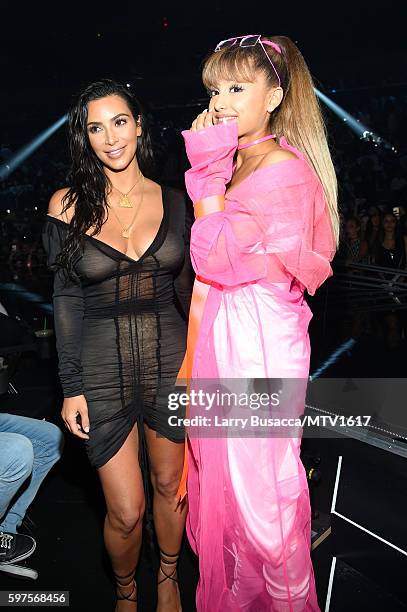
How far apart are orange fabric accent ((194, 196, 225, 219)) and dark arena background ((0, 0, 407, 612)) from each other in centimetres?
62

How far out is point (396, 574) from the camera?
198 centimetres

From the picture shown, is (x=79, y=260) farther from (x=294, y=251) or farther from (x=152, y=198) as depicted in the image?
(x=294, y=251)

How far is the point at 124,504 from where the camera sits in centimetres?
171

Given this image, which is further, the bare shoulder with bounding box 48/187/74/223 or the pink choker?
the bare shoulder with bounding box 48/187/74/223

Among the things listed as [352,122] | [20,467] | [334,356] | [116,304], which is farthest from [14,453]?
[352,122]

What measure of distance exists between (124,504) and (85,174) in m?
0.97

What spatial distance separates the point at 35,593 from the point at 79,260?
3.94ft

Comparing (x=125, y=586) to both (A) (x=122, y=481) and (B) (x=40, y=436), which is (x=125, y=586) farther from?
(B) (x=40, y=436)

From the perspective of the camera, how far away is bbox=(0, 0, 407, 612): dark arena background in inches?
84.0

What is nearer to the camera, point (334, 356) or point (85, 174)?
point (85, 174)

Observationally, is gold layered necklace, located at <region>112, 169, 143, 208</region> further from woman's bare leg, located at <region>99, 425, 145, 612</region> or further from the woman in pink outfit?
woman's bare leg, located at <region>99, 425, 145, 612</region>

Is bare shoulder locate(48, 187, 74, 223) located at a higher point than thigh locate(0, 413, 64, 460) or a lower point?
higher

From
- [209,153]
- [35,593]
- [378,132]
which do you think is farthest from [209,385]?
[378,132]

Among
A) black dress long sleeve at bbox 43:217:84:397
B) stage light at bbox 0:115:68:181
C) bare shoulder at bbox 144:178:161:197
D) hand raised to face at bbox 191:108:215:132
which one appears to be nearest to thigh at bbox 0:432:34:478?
Answer: black dress long sleeve at bbox 43:217:84:397
